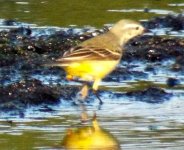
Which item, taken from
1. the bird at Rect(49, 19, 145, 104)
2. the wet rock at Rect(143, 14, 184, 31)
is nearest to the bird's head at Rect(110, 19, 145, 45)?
the bird at Rect(49, 19, 145, 104)

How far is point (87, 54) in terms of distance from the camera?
Result: 11758 millimetres

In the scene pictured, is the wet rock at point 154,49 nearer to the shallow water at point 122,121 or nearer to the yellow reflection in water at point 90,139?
the shallow water at point 122,121

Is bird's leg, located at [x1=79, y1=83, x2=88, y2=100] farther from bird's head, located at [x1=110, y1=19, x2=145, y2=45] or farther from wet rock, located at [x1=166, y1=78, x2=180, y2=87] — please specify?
wet rock, located at [x1=166, y1=78, x2=180, y2=87]

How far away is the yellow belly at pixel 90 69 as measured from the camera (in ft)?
38.3

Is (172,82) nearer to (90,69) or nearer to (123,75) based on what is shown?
(123,75)

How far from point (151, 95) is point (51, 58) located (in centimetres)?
263

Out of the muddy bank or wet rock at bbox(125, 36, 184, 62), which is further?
wet rock at bbox(125, 36, 184, 62)

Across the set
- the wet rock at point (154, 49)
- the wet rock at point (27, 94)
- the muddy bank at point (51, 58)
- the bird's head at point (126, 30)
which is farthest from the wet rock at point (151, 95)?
the wet rock at point (154, 49)

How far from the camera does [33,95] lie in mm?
11961

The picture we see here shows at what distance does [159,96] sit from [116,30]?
3.13 ft

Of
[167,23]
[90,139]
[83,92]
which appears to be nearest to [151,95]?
[83,92]

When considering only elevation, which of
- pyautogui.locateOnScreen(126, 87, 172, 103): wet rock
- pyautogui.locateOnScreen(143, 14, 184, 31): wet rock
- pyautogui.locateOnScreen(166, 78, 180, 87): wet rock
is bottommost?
pyautogui.locateOnScreen(143, 14, 184, 31): wet rock

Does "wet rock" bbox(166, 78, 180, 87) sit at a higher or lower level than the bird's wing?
lower

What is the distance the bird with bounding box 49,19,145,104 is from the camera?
11.6 meters
